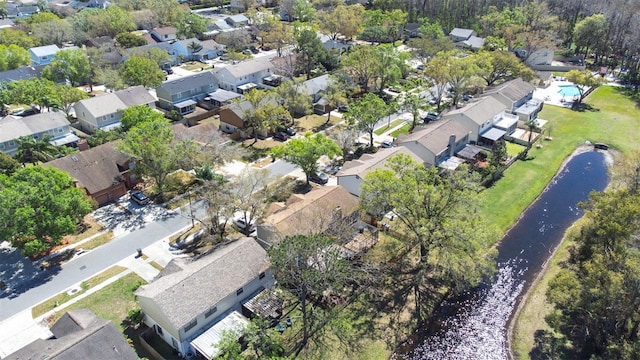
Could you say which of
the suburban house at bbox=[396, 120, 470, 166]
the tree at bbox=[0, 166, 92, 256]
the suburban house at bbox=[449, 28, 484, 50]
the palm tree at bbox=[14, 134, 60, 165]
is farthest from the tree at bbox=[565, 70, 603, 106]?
the palm tree at bbox=[14, 134, 60, 165]

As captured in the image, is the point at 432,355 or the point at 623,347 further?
the point at 432,355

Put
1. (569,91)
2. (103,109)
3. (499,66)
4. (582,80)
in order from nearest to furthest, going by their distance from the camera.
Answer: (103,109) → (582,80) → (499,66) → (569,91)

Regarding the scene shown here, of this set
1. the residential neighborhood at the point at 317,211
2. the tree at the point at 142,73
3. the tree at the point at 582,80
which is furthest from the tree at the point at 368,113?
the tree at the point at 582,80

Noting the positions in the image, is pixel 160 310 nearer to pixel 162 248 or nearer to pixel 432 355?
pixel 162 248

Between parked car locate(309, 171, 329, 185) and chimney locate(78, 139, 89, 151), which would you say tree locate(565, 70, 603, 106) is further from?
chimney locate(78, 139, 89, 151)

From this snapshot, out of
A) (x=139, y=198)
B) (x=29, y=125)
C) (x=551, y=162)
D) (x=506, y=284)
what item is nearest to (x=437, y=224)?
(x=506, y=284)

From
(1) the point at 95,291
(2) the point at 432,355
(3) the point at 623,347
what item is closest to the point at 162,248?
(1) the point at 95,291

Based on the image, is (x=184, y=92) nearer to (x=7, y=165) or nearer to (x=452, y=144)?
(x=7, y=165)
